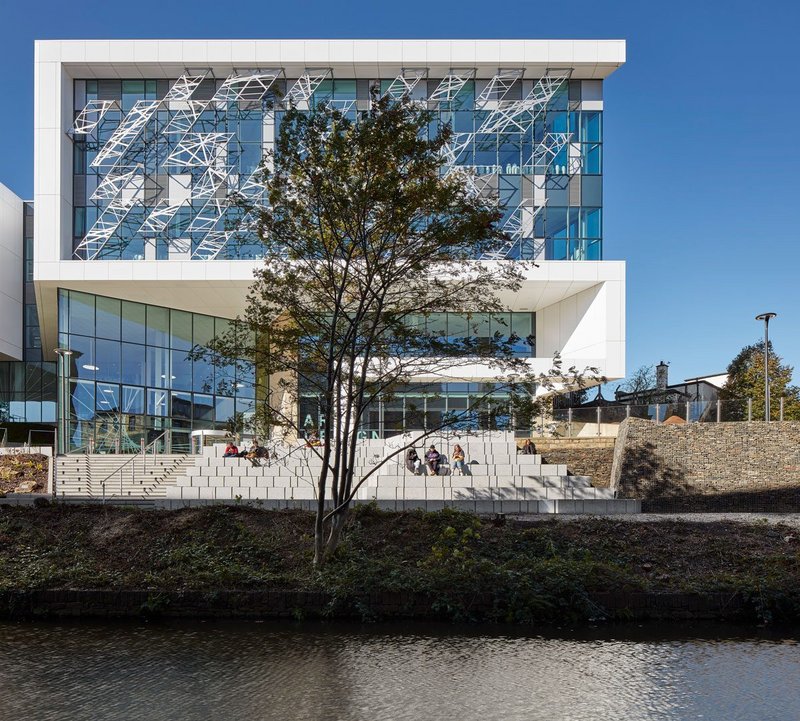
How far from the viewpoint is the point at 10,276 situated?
50.2 meters

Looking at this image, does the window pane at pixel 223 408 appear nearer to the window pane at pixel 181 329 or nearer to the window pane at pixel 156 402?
the window pane at pixel 156 402

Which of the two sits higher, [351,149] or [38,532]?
[351,149]

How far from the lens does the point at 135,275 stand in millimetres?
39156

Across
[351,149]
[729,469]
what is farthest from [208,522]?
[729,469]

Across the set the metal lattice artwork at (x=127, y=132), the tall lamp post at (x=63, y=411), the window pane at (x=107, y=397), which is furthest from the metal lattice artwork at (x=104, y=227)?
the window pane at (x=107, y=397)

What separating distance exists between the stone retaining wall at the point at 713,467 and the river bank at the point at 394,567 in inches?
446

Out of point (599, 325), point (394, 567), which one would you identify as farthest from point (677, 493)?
point (394, 567)

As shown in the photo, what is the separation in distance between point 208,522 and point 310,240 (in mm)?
5536

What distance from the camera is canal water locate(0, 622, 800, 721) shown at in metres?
7.04

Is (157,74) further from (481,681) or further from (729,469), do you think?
(481,681)

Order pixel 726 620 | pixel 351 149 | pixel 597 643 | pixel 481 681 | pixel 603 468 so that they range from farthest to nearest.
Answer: pixel 603 468 < pixel 351 149 < pixel 726 620 < pixel 597 643 < pixel 481 681

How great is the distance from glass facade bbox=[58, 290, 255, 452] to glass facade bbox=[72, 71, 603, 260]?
354 cm

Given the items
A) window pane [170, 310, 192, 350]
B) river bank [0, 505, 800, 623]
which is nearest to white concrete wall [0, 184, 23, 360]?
window pane [170, 310, 192, 350]

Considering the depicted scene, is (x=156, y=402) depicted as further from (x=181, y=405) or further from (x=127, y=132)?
(x=127, y=132)
